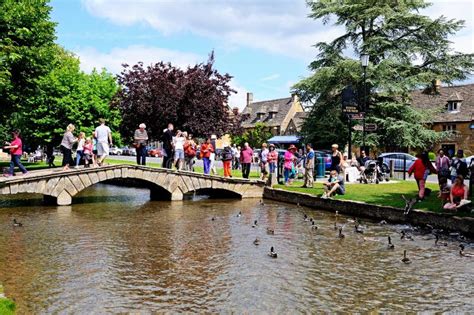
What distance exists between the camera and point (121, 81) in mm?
32688

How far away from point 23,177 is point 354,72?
87.0ft

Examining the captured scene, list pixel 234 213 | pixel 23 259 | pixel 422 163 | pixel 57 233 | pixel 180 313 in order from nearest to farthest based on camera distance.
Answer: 1. pixel 180 313
2. pixel 23 259
3. pixel 57 233
4. pixel 422 163
5. pixel 234 213

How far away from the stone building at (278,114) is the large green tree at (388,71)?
2885 cm

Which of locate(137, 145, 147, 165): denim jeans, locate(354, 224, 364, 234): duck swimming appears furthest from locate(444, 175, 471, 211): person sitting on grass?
locate(137, 145, 147, 165): denim jeans

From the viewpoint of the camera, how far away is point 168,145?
2342cm

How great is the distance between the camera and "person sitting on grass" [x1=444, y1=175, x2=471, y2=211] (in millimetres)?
15250

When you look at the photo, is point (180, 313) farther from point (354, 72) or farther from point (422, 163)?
point (354, 72)

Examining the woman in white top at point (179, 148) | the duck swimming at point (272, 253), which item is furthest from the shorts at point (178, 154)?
the duck swimming at point (272, 253)

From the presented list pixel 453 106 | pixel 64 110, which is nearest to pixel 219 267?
pixel 64 110

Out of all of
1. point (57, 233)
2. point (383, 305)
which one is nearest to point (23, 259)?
point (57, 233)

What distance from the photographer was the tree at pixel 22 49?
75.4 feet

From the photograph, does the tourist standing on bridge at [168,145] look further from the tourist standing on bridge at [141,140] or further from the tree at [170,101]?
the tree at [170,101]

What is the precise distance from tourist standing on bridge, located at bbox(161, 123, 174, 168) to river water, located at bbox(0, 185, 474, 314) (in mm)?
5467

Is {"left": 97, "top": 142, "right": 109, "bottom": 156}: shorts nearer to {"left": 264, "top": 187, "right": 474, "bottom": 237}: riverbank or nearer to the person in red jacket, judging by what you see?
{"left": 264, "top": 187, "right": 474, "bottom": 237}: riverbank
